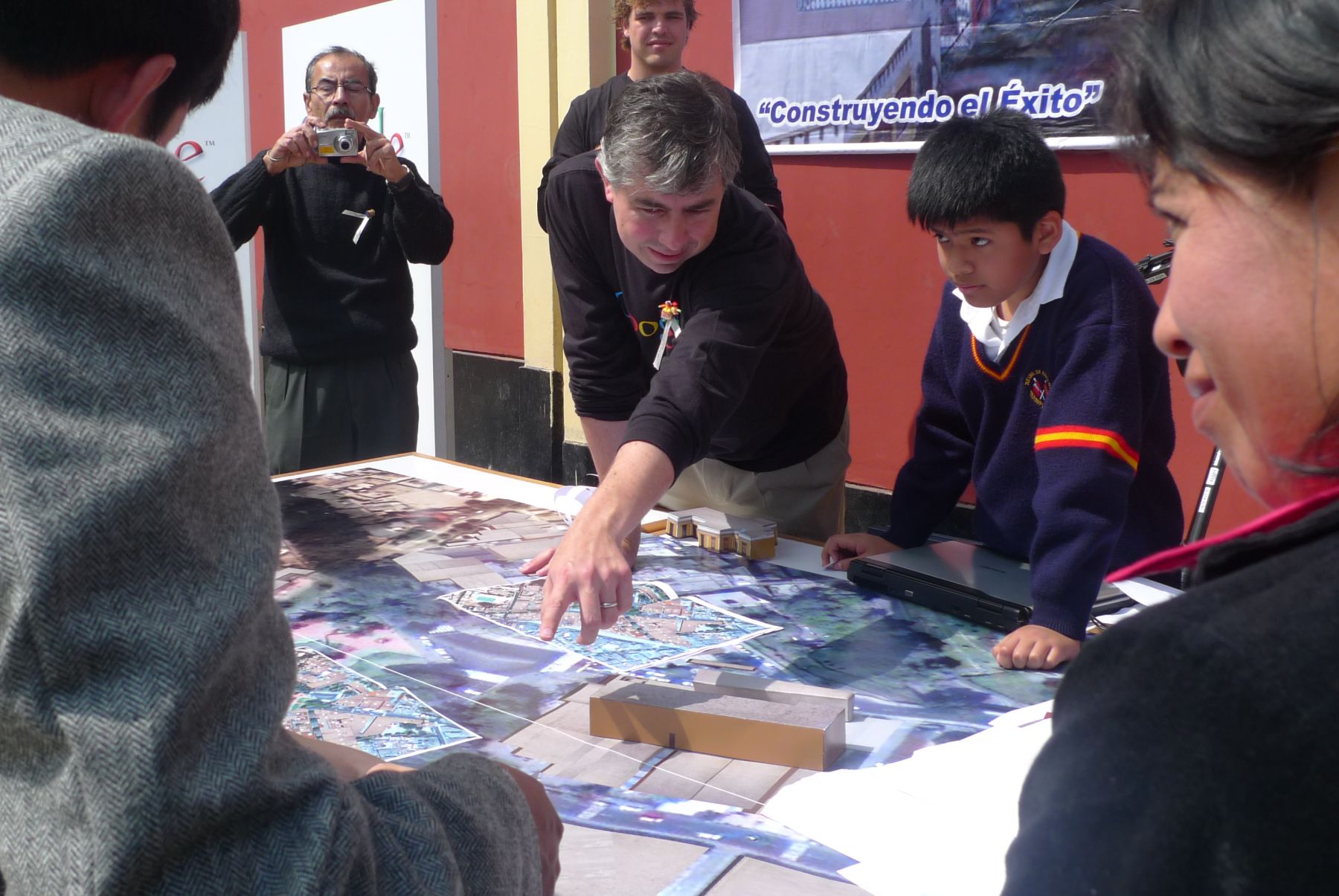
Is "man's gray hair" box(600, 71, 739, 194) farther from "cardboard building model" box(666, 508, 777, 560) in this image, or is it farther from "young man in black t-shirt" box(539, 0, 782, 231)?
"young man in black t-shirt" box(539, 0, 782, 231)

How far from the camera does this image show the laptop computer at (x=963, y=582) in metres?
1.76

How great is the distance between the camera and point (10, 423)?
566 millimetres

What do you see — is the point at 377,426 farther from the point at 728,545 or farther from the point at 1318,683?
the point at 1318,683

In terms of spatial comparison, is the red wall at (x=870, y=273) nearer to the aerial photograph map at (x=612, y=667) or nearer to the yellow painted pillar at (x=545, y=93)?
the yellow painted pillar at (x=545, y=93)

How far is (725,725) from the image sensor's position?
1.34m

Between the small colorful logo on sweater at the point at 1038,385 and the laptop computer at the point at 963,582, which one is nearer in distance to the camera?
the laptop computer at the point at 963,582

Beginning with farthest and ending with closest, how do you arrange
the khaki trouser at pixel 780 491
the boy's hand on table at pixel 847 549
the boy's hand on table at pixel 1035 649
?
the khaki trouser at pixel 780 491 → the boy's hand on table at pixel 847 549 → the boy's hand on table at pixel 1035 649

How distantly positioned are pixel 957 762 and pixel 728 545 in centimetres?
101

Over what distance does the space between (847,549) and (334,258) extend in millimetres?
2059

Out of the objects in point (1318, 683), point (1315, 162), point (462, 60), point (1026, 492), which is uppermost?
point (462, 60)

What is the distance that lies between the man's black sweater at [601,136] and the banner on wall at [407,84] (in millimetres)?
1251

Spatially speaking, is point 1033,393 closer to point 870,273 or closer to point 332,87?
point 870,273

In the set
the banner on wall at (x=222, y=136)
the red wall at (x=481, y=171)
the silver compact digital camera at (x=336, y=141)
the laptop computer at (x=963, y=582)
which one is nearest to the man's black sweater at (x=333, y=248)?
the silver compact digital camera at (x=336, y=141)

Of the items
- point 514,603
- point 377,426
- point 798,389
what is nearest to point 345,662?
point 514,603
